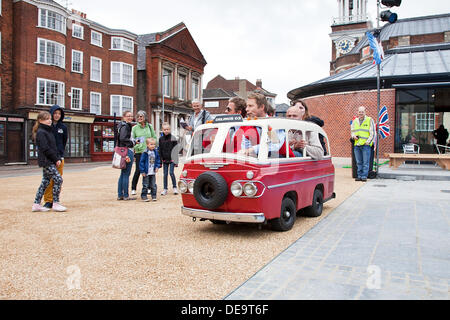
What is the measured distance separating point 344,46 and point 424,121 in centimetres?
3806

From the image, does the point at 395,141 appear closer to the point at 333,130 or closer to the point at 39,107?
the point at 333,130

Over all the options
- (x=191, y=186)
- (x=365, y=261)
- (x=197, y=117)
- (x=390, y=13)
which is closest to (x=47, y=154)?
(x=197, y=117)

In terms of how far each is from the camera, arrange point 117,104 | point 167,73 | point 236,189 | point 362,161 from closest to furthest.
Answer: point 236,189 < point 362,161 < point 117,104 < point 167,73

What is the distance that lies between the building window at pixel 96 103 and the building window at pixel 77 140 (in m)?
2.00

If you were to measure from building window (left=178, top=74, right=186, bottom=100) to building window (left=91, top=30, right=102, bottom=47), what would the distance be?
39.6 ft

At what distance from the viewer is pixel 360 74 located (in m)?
20.9

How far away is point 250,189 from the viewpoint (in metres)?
4.66

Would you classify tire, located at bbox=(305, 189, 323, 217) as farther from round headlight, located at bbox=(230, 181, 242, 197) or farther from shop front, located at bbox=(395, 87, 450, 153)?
shop front, located at bbox=(395, 87, 450, 153)

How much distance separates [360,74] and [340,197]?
14511 millimetres

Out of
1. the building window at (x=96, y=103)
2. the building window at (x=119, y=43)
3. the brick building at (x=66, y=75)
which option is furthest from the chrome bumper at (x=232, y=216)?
the building window at (x=119, y=43)

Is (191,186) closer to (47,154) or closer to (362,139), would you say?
(47,154)

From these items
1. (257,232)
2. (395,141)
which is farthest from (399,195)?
(395,141)

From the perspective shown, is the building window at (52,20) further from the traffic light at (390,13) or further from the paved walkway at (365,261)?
the paved walkway at (365,261)

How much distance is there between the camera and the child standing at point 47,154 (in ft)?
21.7
